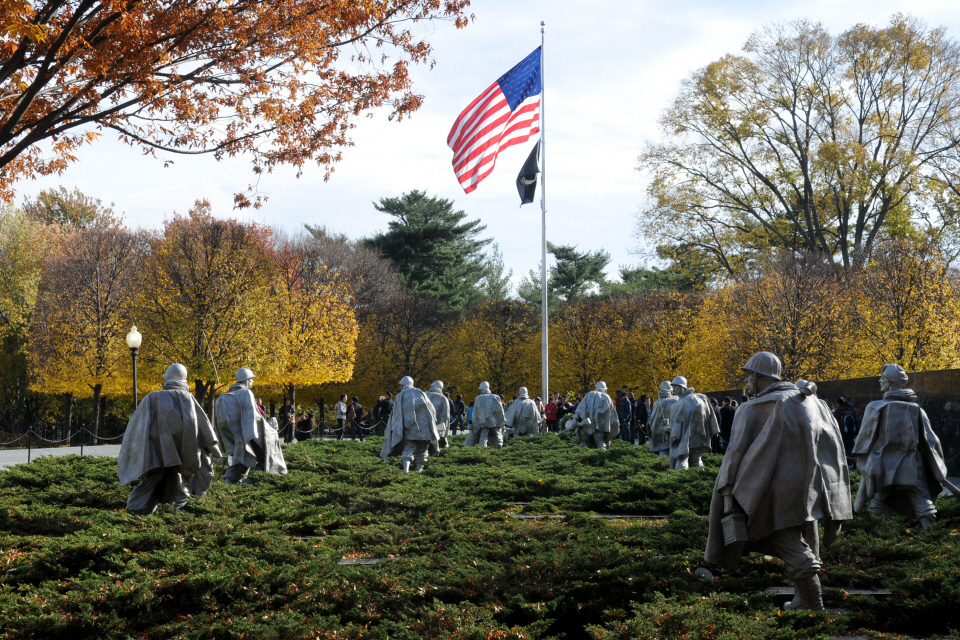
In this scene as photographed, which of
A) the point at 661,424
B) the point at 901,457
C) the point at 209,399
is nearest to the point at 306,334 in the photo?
the point at 209,399

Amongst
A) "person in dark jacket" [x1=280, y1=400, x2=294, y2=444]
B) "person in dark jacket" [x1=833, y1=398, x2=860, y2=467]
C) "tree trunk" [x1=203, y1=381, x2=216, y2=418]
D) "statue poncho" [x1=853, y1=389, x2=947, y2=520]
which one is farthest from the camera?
"tree trunk" [x1=203, y1=381, x2=216, y2=418]

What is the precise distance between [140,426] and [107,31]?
4291mm

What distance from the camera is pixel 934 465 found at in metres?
9.38

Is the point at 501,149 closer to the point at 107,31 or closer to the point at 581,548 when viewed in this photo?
the point at 107,31

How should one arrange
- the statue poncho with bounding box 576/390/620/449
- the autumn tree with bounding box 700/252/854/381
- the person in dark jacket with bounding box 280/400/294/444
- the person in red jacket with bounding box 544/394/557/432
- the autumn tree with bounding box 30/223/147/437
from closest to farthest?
1. the statue poncho with bounding box 576/390/620/449
2. the person in dark jacket with bounding box 280/400/294/444
3. the person in red jacket with bounding box 544/394/557/432
4. the autumn tree with bounding box 700/252/854/381
5. the autumn tree with bounding box 30/223/147/437

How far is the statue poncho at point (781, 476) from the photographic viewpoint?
5.96 meters

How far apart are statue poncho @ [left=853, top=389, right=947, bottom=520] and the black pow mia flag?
17423 mm

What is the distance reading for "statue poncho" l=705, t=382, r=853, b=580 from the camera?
5961mm

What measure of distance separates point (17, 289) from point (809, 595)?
133ft

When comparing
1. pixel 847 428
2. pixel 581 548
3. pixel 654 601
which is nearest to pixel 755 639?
pixel 654 601

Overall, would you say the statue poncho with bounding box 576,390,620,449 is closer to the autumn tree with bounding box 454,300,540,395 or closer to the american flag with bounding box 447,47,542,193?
the american flag with bounding box 447,47,542,193

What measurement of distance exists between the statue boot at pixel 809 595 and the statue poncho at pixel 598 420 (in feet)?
48.6

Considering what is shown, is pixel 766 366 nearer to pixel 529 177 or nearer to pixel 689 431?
pixel 689 431

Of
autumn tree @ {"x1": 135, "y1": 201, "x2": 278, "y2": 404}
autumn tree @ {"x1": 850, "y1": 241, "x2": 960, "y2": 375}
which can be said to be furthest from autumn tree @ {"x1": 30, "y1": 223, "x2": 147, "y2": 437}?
autumn tree @ {"x1": 850, "y1": 241, "x2": 960, "y2": 375}
